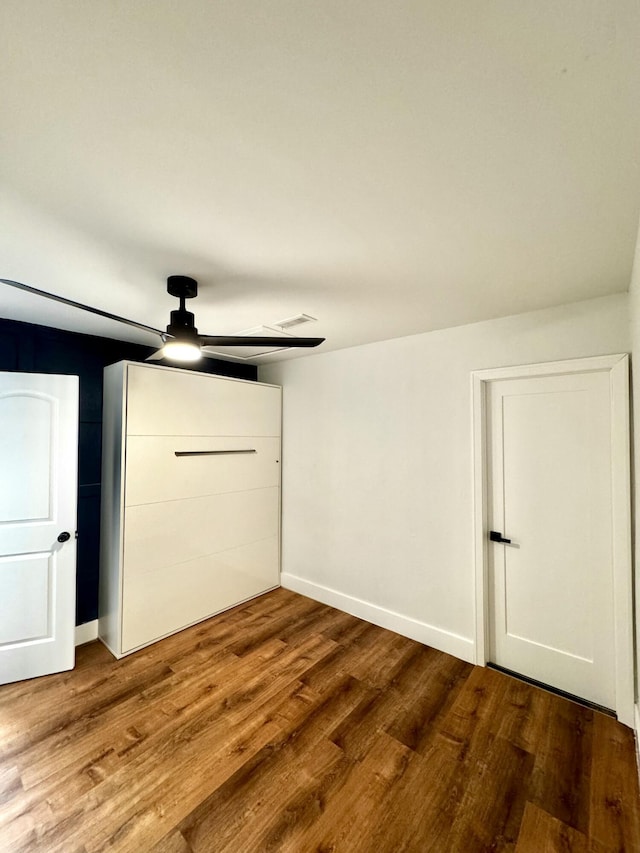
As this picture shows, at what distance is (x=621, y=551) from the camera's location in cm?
200

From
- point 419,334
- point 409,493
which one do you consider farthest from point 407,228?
point 409,493

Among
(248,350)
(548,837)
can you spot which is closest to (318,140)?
(248,350)

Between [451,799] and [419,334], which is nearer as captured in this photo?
[451,799]

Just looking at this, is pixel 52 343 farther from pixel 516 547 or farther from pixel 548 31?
pixel 516 547

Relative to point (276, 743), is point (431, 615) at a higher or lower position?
higher

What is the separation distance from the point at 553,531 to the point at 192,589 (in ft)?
9.40

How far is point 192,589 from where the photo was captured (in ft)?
9.93

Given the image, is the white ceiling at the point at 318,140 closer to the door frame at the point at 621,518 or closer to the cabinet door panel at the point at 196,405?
the door frame at the point at 621,518

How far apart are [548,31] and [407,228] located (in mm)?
706

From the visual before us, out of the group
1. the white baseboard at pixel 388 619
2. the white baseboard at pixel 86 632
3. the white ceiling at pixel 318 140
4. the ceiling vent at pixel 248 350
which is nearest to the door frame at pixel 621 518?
the white ceiling at pixel 318 140

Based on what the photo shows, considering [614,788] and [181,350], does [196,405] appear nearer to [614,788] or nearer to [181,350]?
[181,350]

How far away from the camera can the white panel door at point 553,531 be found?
83.7 inches

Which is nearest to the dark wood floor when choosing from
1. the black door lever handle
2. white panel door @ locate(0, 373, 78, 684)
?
white panel door @ locate(0, 373, 78, 684)

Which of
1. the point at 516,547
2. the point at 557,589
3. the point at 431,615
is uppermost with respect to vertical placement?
the point at 516,547
